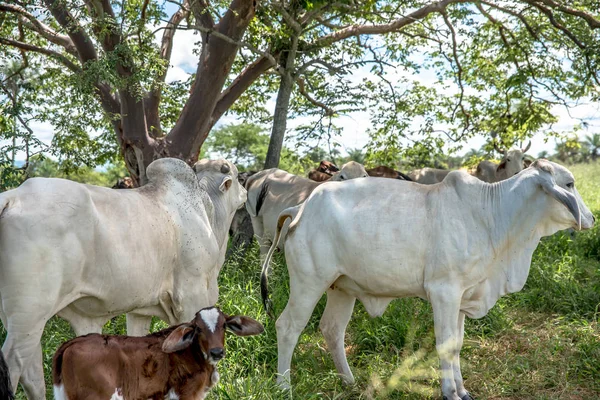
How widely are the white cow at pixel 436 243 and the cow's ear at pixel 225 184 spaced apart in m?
0.72

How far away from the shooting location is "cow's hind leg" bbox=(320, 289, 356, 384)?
5.28 metres

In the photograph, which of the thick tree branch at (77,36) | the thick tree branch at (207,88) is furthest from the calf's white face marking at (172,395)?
the thick tree branch at (207,88)

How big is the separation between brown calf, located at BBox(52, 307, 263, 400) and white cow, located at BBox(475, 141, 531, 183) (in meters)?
7.75

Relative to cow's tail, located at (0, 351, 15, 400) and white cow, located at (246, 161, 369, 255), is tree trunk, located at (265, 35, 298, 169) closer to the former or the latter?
white cow, located at (246, 161, 369, 255)

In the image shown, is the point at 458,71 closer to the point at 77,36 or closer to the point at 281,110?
the point at 281,110

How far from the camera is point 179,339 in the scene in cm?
352

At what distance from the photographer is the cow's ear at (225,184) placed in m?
5.34

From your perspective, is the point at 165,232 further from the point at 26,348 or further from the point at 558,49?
the point at 558,49

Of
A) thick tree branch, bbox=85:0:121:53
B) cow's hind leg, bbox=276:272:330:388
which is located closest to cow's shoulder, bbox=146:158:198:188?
cow's hind leg, bbox=276:272:330:388

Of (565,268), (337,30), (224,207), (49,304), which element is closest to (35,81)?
(337,30)

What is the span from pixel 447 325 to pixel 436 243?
1.95ft

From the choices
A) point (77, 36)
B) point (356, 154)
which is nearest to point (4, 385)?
point (77, 36)

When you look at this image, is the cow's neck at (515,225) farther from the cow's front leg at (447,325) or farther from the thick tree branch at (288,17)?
the thick tree branch at (288,17)

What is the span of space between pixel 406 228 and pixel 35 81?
7355 mm
